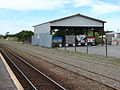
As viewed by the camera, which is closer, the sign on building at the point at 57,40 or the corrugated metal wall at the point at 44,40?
the corrugated metal wall at the point at 44,40

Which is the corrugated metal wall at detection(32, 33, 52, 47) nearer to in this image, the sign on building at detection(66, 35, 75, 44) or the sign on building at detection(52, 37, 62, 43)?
the sign on building at detection(52, 37, 62, 43)

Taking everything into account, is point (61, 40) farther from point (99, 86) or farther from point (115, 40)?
point (99, 86)

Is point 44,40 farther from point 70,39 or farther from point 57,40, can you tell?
point 70,39

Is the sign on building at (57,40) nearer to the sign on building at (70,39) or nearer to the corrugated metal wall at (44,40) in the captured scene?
the corrugated metal wall at (44,40)

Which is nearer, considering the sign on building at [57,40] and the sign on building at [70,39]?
the sign on building at [57,40]

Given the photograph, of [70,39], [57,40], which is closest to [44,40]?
[57,40]

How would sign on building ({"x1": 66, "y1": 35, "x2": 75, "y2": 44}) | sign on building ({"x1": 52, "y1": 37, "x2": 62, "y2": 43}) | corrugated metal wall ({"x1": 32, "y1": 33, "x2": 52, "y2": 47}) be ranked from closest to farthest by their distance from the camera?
corrugated metal wall ({"x1": 32, "y1": 33, "x2": 52, "y2": 47})
sign on building ({"x1": 52, "y1": 37, "x2": 62, "y2": 43})
sign on building ({"x1": 66, "y1": 35, "x2": 75, "y2": 44})

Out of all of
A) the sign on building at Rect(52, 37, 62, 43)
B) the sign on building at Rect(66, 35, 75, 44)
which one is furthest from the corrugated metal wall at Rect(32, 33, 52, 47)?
the sign on building at Rect(66, 35, 75, 44)

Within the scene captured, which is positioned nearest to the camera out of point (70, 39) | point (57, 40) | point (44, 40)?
point (57, 40)

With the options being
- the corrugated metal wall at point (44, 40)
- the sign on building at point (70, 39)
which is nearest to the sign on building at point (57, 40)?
the corrugated metal wall at point (44, 40)

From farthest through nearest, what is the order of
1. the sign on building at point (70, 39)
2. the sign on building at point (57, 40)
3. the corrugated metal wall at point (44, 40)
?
1. the sign on building at point (70, 39)
2. the sign on building at point (57, 40)
3. the corrugated metal wall at point (44, 40)

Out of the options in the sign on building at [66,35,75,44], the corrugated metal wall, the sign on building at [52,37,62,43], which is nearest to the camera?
the corrugated metal wall

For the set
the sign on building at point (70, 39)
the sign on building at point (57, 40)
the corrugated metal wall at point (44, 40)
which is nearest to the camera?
the corrugated metal wall at point (44, 40)

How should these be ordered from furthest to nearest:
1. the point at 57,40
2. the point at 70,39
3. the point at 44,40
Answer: the point at 44,40
the point at 70,39
the point at 57,40
